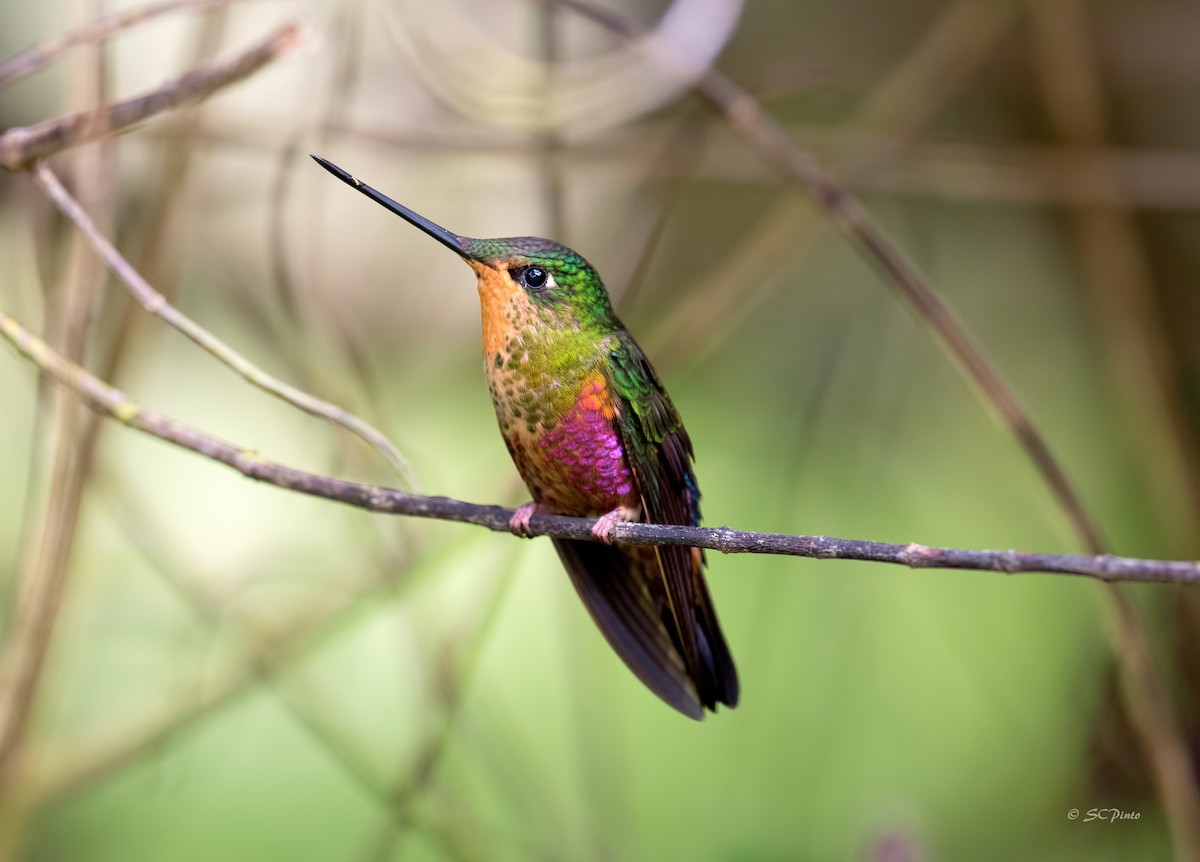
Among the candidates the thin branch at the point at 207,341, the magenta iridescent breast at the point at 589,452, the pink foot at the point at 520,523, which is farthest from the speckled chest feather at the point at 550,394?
the thin branch at the point at 207,341

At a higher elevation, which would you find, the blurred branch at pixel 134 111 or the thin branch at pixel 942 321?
the thin branch at pixel 942 321

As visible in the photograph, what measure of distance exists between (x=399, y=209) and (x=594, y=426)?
1.70 feet

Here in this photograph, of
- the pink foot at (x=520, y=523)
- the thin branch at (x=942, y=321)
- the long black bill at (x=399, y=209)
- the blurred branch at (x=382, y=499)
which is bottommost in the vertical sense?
the blurred branch at (x=382, y=499)

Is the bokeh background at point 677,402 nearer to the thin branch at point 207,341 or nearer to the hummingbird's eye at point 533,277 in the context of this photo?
the hummingbird's eye at point 533,277

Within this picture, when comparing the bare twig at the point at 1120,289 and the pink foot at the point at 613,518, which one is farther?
the bare twig at the point at 1120,289

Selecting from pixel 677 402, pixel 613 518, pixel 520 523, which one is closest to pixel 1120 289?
pixel 677 402

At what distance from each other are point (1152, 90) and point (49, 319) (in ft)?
11.1

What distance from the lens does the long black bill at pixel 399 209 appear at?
46.5 inches

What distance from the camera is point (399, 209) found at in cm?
128

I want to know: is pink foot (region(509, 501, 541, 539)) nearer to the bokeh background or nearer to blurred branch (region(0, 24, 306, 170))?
blurred branch (region(0, 24, 306, 170))

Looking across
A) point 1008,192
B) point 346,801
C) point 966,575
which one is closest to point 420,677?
point 346,801

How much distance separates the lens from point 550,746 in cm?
392

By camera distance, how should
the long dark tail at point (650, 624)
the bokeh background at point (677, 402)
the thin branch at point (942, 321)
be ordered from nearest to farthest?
1. the long dark tail at point (650, 624)
2. the thin branch at point (942, 321)
3. the bokeh background at point (677, 402)

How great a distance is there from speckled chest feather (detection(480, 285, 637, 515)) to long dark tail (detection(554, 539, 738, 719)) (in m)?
0.13
